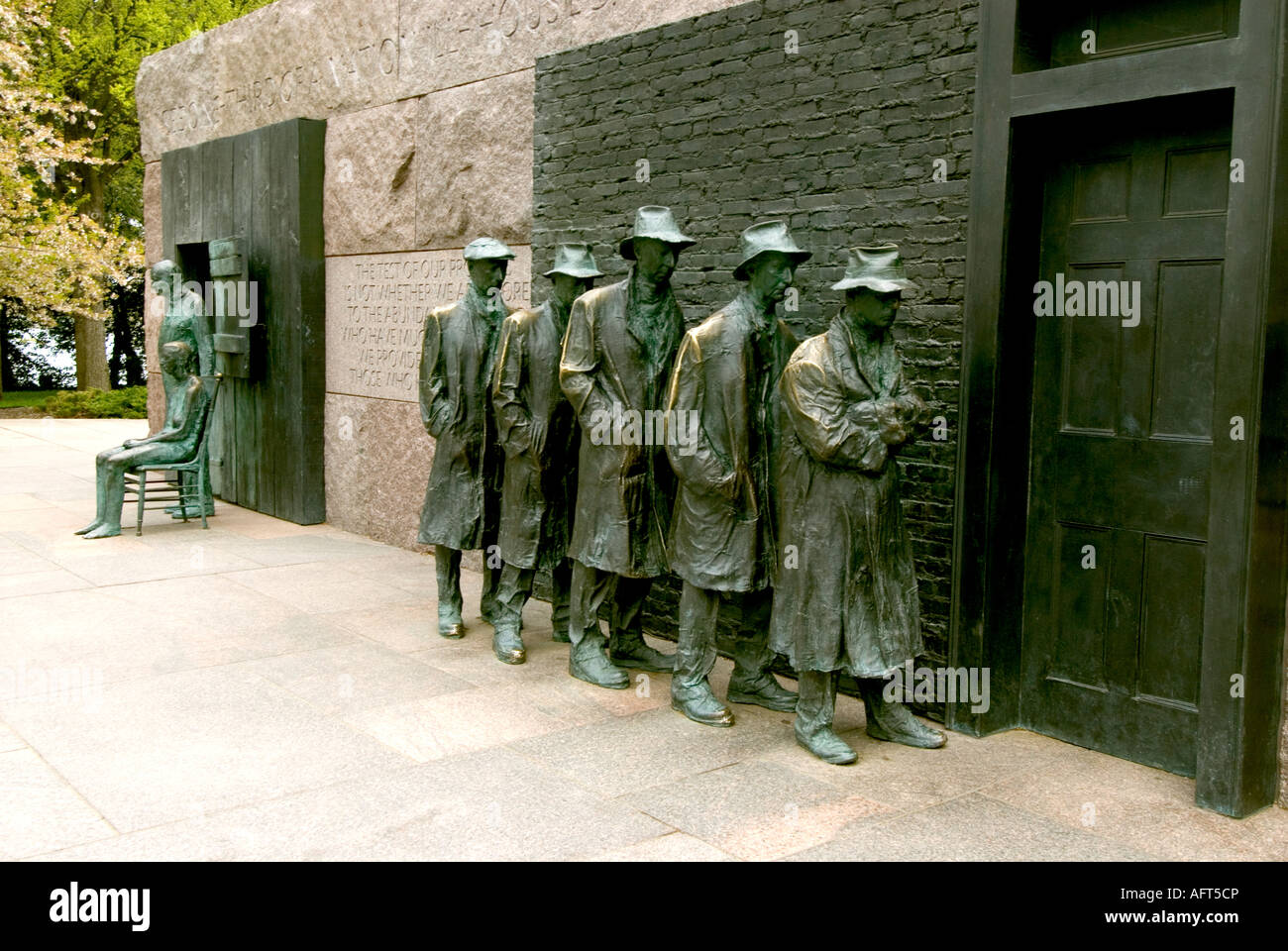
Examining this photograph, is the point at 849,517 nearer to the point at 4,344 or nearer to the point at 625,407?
the point at 625,407

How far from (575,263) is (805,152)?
1.33 m

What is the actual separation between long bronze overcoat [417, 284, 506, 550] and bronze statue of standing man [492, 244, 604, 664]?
30 cm

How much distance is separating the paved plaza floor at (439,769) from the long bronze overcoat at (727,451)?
30.6 inches

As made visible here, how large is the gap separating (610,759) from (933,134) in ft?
10.4

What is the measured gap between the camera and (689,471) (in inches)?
222

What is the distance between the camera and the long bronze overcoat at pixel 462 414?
698 centimetres

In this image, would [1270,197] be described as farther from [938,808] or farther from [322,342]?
[322,342]

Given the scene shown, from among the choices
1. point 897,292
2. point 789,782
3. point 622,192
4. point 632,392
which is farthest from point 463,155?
point 789,782

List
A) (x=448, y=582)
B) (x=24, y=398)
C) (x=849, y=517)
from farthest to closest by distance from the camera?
(x=24, y=398)
(x=448, y=582)
(x=849, y=517)

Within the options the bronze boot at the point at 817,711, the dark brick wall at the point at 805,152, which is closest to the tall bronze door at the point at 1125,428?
the dark brick wall at the point at 805,152

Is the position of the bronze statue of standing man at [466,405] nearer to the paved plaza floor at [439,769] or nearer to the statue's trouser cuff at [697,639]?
the paved plaza floor at [439,769]

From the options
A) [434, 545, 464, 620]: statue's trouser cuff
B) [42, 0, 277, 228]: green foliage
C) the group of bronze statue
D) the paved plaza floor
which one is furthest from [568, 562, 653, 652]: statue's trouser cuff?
[42, 0, 277, 228]: green foliage

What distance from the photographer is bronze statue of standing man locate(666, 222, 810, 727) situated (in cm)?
557

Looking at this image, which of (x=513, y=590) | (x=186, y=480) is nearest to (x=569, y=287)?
A: (x=513, y=590)
